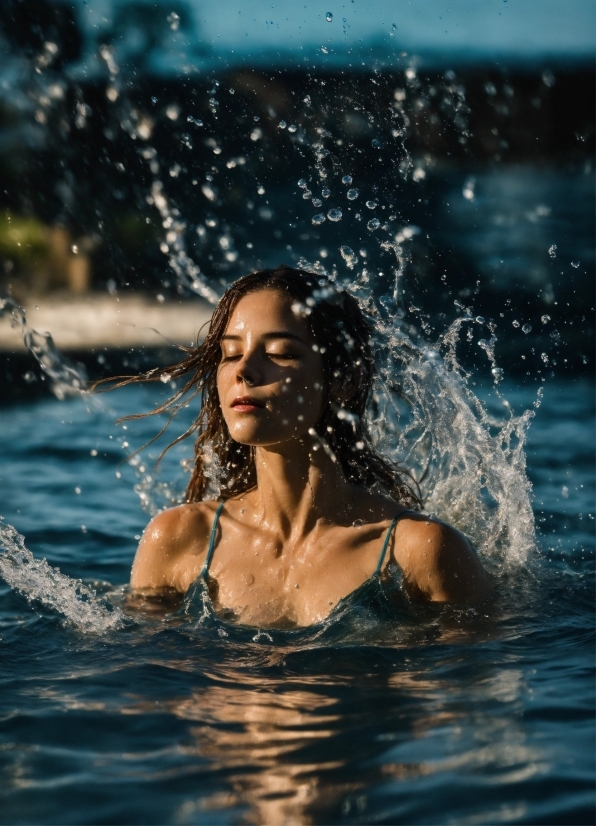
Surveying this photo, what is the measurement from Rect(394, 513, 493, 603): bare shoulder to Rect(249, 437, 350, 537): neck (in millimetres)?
285

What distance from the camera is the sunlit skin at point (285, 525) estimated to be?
3.63 metres

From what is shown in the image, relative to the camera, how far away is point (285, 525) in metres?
3.96

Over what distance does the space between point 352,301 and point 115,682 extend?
1.51m

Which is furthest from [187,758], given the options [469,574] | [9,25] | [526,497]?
[9,25]

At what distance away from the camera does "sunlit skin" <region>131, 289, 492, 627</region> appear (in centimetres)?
363

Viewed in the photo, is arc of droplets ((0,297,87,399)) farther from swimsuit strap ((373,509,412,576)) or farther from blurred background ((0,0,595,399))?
swimsuit strap ((373,509,412,576))

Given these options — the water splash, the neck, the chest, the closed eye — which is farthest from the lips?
the water splash

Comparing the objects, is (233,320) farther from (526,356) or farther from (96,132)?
(96,132)

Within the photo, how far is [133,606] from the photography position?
4109 mm

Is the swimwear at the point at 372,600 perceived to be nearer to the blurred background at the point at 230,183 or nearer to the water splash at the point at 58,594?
the water splash at the point at 58,594

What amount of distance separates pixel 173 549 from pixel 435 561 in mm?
994

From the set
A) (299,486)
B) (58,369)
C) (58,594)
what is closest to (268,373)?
(299,486)

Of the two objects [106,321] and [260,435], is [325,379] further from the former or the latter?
[106,321]

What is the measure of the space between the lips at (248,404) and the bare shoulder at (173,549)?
2.31ft
